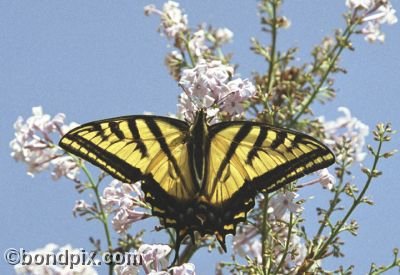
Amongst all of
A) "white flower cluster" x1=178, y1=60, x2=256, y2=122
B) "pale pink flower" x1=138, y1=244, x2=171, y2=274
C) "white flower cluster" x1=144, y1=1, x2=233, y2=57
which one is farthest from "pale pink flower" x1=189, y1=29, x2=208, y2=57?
"pale pink flower" x1=138, y1=244, x2=171, y2=274

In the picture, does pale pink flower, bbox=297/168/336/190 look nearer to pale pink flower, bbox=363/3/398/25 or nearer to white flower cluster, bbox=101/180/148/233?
white flower cluster, bbox=101/180/148/233

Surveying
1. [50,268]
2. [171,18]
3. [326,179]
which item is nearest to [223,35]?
[171,18]

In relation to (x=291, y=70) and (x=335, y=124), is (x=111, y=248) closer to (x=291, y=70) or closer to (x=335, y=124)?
(x=291, y=70)

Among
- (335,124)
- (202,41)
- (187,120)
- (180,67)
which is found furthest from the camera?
(335,124)

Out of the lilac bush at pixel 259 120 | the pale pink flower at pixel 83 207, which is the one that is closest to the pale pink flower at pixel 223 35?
the lilac bush at pixel 259 120

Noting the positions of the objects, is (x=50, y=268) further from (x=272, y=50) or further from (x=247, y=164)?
(x=272, y=50)

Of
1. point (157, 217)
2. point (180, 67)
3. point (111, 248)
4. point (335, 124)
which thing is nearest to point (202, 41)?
point (180, 67)
